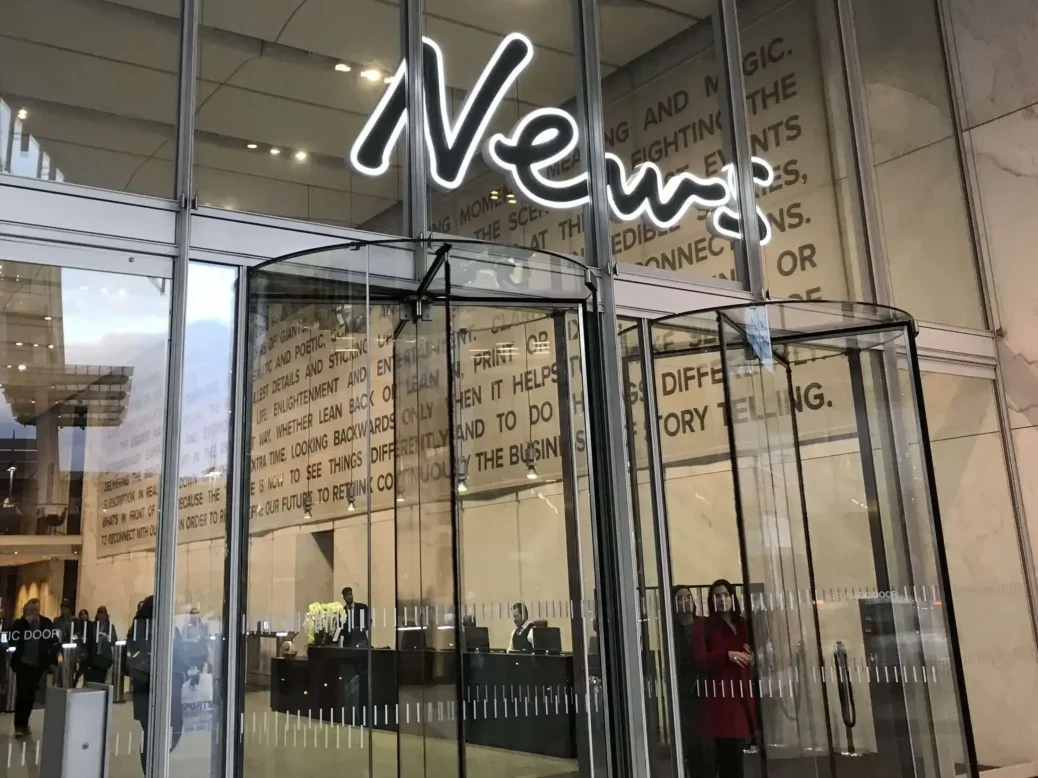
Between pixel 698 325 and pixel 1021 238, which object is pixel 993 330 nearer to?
pixel 1021 238

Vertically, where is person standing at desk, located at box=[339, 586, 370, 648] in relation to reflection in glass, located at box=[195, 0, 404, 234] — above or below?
below

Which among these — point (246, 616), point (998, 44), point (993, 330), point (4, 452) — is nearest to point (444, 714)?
point (246, 616)

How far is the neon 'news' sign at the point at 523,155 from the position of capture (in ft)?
16.2

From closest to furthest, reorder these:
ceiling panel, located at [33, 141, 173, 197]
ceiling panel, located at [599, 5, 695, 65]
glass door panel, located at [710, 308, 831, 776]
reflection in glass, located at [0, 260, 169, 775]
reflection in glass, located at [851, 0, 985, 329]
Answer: reflection in glass, located at [0, 260, 169, 775]
ceiling panel, located at [33, 141, 173, 197]
glass door panel, located at [710, 308, 831, 776]
ceiling panel, located at [599, 5, 695, 65]
reflection in glass, located at [851, 0, 985, 329]

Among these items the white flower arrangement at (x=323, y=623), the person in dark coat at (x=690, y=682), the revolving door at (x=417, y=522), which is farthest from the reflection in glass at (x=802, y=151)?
the white flower arrangement at (x=323, y=623)

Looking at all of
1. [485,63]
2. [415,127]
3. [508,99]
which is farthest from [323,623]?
[485,63]

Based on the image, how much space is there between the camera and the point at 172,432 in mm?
3770

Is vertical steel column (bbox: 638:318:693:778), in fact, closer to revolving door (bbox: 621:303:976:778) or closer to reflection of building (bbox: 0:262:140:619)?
revolving door (bbox: 621:303:976:778)

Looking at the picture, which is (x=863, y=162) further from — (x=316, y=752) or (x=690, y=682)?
(x=316, y=752)

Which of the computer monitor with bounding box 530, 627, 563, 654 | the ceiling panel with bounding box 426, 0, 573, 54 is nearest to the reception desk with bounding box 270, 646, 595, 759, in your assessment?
the computer monitor with bounding box 530, 627, 563, 654

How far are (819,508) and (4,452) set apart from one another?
383cm

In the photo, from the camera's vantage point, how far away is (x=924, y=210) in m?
6.95

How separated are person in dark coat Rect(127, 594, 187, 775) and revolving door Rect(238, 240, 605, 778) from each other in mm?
253

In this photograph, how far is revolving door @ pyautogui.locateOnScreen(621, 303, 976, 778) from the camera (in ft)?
14.5
